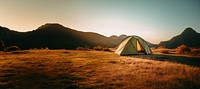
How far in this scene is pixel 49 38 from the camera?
106 meters

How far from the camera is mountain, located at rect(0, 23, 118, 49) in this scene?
93.4 metres

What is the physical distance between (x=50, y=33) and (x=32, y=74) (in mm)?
107378

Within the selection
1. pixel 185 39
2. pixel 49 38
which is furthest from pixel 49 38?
pixel 185 39

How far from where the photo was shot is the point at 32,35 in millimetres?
107125

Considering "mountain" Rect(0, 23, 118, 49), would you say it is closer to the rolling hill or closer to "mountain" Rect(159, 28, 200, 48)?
the rolling hill

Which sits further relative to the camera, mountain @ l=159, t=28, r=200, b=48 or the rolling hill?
mountain @ l=159, t=28, r=200, b=48

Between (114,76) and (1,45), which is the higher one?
(1,45)

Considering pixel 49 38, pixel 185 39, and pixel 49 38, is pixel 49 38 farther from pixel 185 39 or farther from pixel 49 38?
pixel 185 39

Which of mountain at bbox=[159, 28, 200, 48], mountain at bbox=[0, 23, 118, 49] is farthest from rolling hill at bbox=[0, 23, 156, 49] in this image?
mountain at bbox=[159, 28, 200, 48]

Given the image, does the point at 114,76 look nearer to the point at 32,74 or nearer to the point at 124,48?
the point at 32,74

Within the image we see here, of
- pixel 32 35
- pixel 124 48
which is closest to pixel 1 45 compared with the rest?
pixel 124 48

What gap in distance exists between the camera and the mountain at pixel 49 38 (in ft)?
307

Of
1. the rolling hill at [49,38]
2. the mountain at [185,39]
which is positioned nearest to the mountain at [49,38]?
the rolling hill at [49,38]

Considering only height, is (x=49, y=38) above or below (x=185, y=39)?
below
